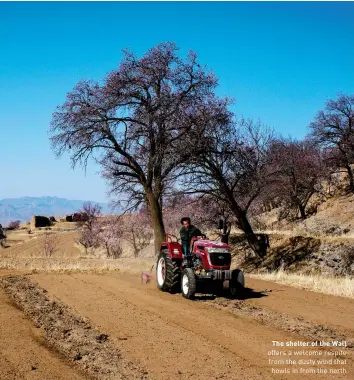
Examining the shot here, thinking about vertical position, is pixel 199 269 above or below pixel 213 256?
below

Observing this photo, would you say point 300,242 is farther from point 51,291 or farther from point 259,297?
point 51,291

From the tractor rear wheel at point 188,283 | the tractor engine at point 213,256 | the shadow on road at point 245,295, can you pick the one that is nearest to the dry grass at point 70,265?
the shadow on road at point 245,295

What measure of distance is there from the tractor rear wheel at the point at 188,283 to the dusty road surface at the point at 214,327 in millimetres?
217

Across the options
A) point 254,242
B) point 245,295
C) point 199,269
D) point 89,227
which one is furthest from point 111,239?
point 199,269

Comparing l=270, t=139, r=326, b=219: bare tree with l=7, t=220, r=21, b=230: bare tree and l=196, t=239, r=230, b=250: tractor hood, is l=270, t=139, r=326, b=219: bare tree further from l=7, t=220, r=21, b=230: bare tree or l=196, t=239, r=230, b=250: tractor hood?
l=7, t=220, r=21, b=230: bare tree

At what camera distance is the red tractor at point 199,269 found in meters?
11.5

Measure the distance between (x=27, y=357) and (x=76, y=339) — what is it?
1.13 metres

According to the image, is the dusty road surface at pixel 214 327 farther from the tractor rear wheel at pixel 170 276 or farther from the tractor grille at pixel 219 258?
the tractor grille at pixel 219 258

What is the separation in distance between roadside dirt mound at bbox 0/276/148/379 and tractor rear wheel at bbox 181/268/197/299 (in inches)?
120

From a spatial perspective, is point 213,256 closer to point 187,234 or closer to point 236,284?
point 236,284

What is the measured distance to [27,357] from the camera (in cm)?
641

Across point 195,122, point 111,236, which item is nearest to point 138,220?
point 111,236

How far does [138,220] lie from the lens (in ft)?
125

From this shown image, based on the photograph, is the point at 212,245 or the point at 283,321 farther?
the point at 212,245
